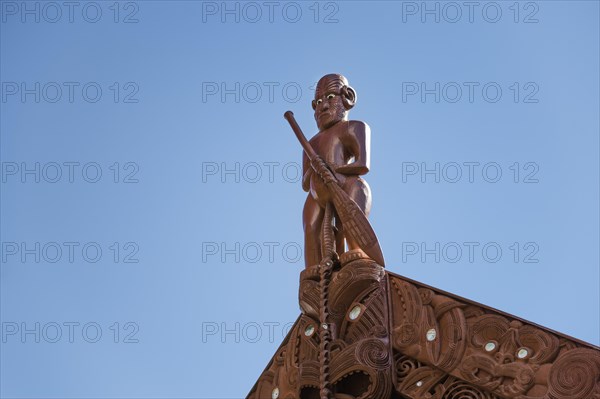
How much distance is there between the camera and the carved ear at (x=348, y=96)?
8.62 metres

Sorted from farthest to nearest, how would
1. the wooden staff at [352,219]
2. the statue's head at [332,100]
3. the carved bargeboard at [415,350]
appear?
the statue's head at [332,100] < the wooden staff at [352,219] < the carved bargeboard at [415,350]

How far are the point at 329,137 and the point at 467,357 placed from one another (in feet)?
7.47

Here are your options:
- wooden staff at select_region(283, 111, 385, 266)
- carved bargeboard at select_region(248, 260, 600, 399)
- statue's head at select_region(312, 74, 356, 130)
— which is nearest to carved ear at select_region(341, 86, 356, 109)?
statue's head at select_region(312, 74, 356, 130)

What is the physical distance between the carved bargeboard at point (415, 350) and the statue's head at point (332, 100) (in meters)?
1.30

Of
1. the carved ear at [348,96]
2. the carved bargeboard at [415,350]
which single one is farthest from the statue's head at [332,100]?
the carved bargeboard at [415,350]

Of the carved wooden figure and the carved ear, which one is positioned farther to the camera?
the carved ear

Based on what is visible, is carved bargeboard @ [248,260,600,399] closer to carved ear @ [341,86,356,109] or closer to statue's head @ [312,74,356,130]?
statue's head @ [312,74,356,130]

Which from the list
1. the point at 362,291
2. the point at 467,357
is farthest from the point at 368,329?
the point at 467,357

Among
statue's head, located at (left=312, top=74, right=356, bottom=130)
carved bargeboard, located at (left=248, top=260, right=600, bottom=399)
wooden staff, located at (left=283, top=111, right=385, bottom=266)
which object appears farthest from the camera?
statue's head, located at (left=312, top=74, right=356, bottom=130)

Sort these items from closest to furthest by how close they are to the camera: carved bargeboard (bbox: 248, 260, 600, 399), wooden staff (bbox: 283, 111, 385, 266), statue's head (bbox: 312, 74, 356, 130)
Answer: carved bargeboard (bbox: 248, 260, 600, 399)
wooden staff (bbox: 283, 111, 385, 266)
statue's head (bbox: 312, 74, 356, 130)

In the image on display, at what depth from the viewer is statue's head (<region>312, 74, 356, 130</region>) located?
855 centimetres

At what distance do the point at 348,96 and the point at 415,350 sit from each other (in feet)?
7.73

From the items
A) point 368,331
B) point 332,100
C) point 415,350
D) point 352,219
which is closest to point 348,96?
point 332,100

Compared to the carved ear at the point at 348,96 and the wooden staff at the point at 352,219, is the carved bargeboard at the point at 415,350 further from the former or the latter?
the carved ear at the point at 348,96
